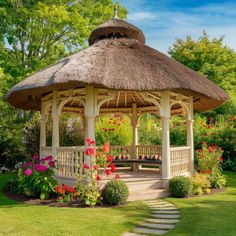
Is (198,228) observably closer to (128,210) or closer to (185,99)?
(128,210)

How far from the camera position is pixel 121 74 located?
835 centimetres

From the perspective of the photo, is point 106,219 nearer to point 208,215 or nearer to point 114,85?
point 208,215

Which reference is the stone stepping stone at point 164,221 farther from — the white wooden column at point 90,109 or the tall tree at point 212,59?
the tall tree at point 212,59

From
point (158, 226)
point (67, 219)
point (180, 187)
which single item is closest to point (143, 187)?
point (180, 187)

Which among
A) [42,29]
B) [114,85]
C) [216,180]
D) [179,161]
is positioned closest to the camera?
[114,85]

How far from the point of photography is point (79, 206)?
7.68 m

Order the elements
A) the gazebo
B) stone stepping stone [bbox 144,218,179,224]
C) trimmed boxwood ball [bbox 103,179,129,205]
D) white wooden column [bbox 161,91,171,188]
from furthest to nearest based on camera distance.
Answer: white wooden column [bbox 161,91,171,188] < the gazebo < trimmed boxwood ball [bbox 103,179,129,205] < stone stepping stone [bbox 144,218,179,224]

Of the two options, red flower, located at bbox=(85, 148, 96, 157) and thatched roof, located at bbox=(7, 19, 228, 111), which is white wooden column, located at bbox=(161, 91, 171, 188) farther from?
red flower, located at bbox=(85, 148, 96, 157)

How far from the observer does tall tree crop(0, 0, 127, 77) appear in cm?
1709

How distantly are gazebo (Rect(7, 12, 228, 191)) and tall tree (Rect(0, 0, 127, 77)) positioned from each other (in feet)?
21.8

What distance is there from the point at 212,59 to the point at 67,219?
67.9 feet

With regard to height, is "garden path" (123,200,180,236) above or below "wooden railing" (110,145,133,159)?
below

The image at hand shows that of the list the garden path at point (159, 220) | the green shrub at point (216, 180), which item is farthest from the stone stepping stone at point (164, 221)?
the green shrub at point (216, 180)

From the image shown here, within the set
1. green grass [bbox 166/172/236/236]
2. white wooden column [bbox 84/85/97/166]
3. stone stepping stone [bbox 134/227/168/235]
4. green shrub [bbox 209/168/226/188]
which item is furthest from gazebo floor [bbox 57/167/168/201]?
stone stepping stone [bbox 134/227/168/235]
